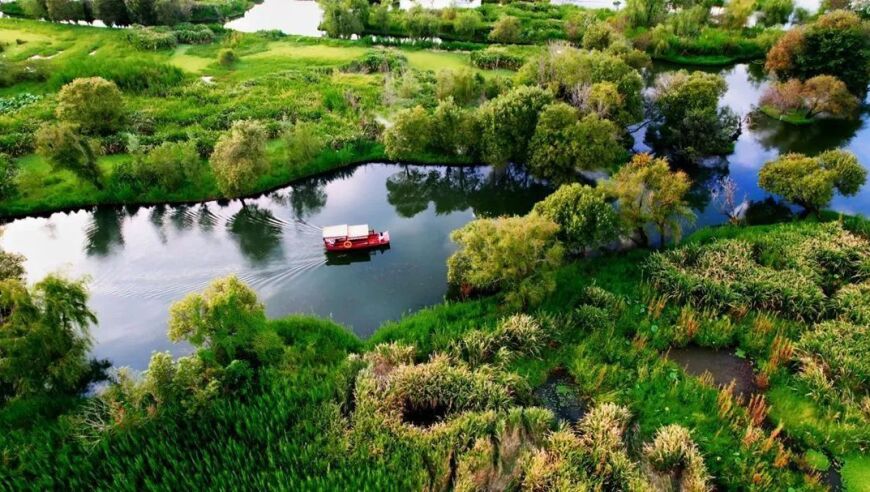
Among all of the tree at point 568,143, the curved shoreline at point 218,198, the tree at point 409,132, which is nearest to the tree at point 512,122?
the tree at point 568,143

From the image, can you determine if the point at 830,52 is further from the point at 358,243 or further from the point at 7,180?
the point at 7,180

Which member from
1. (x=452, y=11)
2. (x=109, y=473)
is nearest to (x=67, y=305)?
(x=109, y=473)

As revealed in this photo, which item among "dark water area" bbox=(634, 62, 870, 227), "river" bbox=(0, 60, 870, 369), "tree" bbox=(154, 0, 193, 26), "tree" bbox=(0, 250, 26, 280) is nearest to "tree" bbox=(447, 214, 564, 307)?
"river" bbox=(0, 60, 870, 369)

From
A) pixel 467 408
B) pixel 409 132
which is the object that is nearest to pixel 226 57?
pixel 409 132

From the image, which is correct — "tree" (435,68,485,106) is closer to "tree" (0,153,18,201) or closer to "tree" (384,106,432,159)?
"tree" (384,106,432,159)

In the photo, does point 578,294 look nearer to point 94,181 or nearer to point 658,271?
point 658,271

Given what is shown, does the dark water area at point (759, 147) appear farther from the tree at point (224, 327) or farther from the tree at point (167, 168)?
the tree at point (167, 168)
